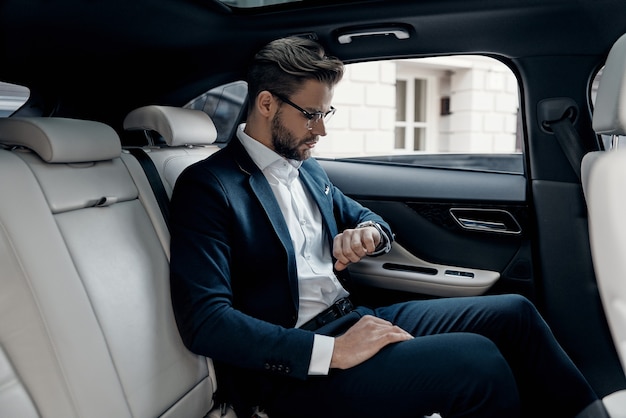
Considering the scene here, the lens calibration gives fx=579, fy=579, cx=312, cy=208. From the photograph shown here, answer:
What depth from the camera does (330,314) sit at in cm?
149

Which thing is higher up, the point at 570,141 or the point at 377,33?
the point at 377,33

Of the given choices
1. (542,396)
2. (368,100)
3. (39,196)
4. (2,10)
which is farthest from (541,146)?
(368,100)

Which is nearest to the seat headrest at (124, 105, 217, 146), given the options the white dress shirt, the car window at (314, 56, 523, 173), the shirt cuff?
the white dress shirt

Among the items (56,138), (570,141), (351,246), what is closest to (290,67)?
(351,246)

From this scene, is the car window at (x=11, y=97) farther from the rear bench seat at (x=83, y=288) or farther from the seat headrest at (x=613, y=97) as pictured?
the seat headrest at (x=613, y=97)

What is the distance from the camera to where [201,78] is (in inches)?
80.4

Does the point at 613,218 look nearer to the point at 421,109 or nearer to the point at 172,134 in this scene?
the point at 172,134

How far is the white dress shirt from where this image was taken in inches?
58.7

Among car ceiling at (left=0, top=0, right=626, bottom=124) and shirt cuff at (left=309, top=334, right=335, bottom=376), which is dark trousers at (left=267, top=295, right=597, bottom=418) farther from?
car ceiling at (left=0, top=0, right=626, bottom=124)

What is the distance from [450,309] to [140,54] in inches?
49.1

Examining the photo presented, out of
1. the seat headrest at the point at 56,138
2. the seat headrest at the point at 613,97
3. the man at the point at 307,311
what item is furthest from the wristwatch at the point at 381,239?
the seat headrest at the point at 56,138

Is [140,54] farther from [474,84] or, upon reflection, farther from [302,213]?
[474,84]

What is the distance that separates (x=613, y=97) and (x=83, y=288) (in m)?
1.08

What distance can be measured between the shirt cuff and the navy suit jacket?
2 cm
